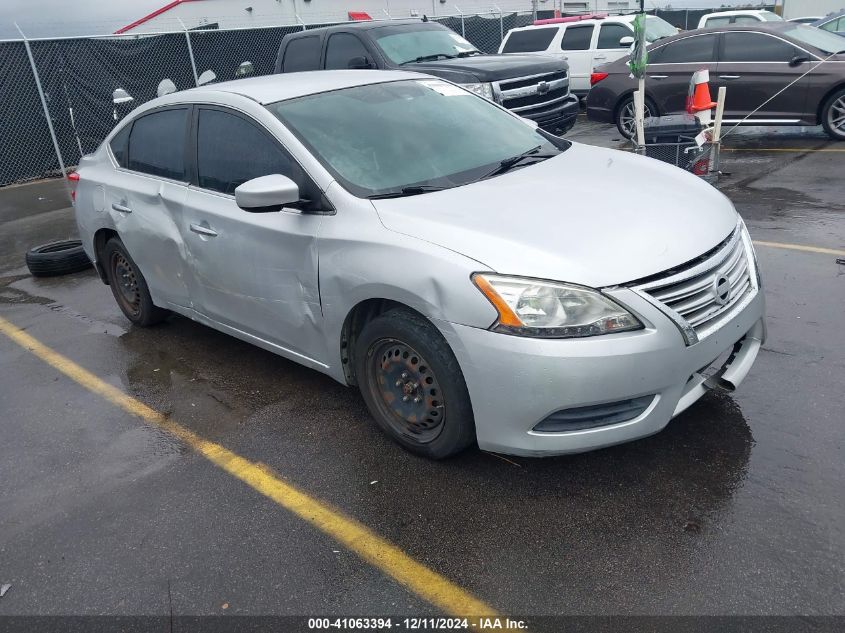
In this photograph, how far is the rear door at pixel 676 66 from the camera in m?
10.9

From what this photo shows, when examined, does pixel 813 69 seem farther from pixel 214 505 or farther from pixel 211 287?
pixel 214 505

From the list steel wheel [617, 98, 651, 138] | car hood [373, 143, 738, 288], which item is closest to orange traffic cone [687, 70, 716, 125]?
car hood [373, 143, 738, 288]

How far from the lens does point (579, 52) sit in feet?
50.8

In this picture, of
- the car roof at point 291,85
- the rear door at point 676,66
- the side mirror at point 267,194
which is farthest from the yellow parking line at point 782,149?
the side mirror at point 267,194

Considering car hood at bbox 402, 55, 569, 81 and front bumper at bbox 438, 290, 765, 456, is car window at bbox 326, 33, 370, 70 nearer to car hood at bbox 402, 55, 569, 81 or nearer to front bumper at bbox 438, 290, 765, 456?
car hood at bbox 402, 55, 569, 81

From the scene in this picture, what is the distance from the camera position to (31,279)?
758 centimetres

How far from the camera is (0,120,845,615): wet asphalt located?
273cm

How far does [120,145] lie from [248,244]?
2.03 m

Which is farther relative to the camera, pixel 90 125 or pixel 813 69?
pixel 90 125

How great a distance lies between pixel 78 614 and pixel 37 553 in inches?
21.0

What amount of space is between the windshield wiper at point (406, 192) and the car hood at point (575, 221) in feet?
0.20

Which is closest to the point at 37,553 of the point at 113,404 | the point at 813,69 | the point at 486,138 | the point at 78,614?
the point at 78,614

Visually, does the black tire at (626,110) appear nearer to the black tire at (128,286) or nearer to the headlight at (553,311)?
the black tire at (128,286)

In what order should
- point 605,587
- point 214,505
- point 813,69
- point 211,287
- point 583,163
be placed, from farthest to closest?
1. point 813,69
2. point 211,287
3. point 583,163
4. point 214,505
5. point 605,587
